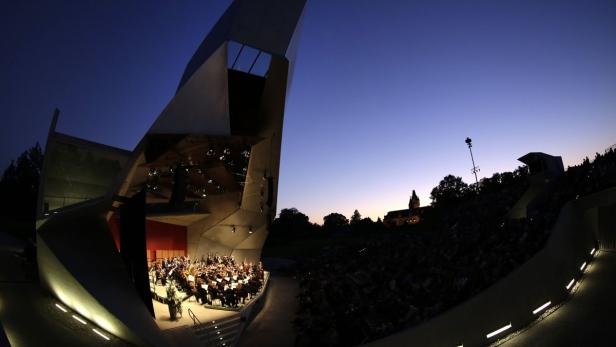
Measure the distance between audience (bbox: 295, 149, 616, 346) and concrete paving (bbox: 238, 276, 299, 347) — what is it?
50 cm

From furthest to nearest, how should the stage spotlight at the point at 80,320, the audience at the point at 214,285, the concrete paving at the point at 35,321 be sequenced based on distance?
the audience at the point at 214,285 → the stage spotlight at the point at 80,320 → the concrete paving at the point at 35,321

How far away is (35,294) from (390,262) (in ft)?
41.9

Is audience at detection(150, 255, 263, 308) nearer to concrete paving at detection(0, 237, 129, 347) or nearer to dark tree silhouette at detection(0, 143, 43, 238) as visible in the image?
concrete paving at detection(0, 237, 129, 347)

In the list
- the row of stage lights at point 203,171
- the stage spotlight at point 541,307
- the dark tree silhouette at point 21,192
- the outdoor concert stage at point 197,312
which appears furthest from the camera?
the dark tree silhouette at point 21,192

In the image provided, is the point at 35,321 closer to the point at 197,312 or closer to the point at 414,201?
the point at 197,312

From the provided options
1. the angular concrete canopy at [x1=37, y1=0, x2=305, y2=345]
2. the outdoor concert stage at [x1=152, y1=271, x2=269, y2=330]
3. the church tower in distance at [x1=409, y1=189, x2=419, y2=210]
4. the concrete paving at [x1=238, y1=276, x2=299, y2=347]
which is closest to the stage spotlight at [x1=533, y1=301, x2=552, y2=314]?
the concrete paving at [x1=238, y1=276, x2=299, y2=347]

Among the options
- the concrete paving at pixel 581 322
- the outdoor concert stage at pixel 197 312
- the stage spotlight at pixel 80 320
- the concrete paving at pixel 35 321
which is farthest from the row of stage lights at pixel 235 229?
the concrete paving at pixel 581 322

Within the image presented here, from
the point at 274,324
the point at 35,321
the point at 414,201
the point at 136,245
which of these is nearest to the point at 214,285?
the point at 274,324

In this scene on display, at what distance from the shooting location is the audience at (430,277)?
330 inches

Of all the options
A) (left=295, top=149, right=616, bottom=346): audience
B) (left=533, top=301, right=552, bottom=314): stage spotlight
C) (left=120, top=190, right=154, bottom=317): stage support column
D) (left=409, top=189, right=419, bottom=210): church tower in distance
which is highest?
(left=409, top=189, right=419, bottom=210): church tower in distance

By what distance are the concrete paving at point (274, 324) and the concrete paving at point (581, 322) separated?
18.6ft

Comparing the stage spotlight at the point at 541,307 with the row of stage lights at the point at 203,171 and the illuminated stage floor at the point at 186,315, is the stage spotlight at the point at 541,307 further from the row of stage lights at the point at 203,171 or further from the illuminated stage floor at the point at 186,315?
the row of stage lights at the point at 203,171

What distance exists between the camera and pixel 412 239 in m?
19.7

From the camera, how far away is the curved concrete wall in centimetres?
710
